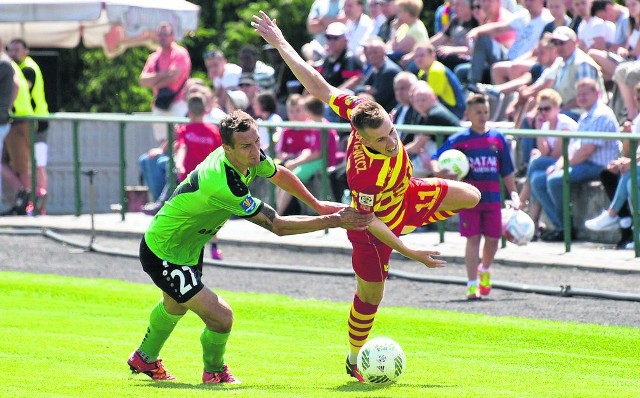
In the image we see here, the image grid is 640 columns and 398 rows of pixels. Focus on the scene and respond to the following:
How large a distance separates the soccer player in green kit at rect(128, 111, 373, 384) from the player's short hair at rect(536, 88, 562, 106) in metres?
7.91

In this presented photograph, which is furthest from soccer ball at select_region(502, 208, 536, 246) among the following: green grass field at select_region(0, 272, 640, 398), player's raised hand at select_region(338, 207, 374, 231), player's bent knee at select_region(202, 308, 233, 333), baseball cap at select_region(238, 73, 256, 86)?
baseball cap at select_region(238, 73, 256, 86)

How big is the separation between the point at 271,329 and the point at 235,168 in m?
3.57

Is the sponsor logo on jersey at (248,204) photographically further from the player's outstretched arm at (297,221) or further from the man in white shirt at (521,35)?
the man in white shirt at (521,35)

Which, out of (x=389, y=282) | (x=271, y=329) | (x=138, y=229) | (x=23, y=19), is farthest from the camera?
(x=23, y=19)

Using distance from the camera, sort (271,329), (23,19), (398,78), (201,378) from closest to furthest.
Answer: (201,378) < (271,329) < (398,78) < (23,19)

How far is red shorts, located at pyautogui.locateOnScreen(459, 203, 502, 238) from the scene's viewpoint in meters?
14.1

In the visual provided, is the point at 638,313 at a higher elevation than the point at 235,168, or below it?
below

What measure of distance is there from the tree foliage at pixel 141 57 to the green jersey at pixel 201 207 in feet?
70.6

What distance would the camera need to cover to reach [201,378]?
32.4 ft

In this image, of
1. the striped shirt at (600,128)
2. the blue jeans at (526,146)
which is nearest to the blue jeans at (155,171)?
the blue jeans at (526,146)

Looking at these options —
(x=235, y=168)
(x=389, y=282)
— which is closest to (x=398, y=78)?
(x=389, y=282)

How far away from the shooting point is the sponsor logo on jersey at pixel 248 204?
902 centimetres

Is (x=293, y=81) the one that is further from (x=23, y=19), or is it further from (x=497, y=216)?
(x=497, y=216)

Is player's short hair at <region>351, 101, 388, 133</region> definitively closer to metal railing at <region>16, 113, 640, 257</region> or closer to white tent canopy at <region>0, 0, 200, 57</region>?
metal railing at <region>16, 113, 640, 257</region>
